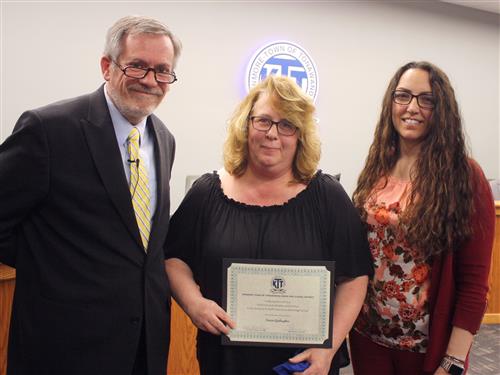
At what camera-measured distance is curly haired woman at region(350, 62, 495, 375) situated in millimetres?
1521

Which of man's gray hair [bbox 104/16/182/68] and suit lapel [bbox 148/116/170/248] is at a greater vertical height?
man's gray hair [bbox 104/16/182/68]

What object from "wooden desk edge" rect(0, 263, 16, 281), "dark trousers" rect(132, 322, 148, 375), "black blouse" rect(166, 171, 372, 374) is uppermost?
"black blouse" rect(166, 171, 372, 374)

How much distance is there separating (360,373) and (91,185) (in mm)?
1218

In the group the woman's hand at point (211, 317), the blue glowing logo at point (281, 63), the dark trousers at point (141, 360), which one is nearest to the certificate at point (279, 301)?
the woman's hand at point (211, 317)

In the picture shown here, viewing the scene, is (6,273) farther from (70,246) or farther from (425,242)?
(425,242)

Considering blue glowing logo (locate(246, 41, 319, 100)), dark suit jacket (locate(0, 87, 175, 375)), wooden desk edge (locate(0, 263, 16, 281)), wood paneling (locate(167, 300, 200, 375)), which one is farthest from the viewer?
blue glowing logo (locate(246, 41, 319, 100))

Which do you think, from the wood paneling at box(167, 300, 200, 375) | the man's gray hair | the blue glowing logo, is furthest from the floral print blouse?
the blue glowing logo

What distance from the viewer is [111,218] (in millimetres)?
1374

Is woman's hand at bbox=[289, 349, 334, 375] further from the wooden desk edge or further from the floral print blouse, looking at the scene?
the wooden desk edge

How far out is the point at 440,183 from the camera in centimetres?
155

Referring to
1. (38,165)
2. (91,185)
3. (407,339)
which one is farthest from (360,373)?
(38,165)

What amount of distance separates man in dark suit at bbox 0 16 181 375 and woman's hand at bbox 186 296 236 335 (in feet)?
0.53

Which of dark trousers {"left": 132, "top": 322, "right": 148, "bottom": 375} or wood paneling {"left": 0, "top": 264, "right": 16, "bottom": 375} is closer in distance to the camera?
dark trousers {"left": 132, "top": 322, "right": 148, "bottom": 375}

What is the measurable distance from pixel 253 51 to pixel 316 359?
4.35 metres
